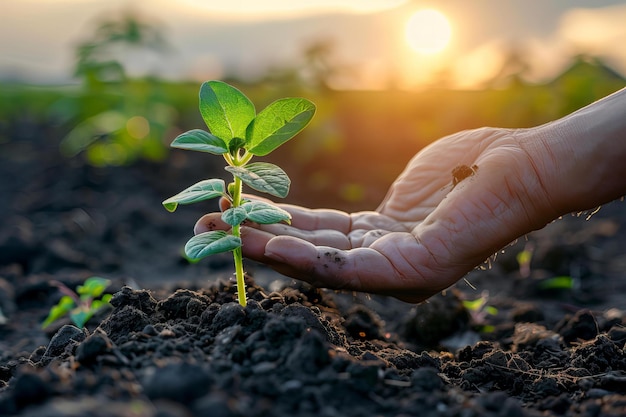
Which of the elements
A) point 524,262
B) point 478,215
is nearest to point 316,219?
point 478,215

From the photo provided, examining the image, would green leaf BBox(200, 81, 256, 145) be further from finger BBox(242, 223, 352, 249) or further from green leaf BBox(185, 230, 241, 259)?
finger BBox(242, 223, 352, 249)

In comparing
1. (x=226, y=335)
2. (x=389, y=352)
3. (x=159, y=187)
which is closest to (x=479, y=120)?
(x=159, y=187)

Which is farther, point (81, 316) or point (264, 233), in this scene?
point (81, 316)

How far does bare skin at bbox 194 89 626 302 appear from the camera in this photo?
8.12 ft

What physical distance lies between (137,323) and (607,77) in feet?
24.4

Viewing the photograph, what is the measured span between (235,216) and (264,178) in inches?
6.2

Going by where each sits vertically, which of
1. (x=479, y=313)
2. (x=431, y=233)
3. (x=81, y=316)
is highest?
(x=431, y=233)

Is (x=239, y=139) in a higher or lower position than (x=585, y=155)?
higher

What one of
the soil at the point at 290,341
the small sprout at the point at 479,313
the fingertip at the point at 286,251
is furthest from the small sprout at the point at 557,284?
the fingertip at the point at 286,251

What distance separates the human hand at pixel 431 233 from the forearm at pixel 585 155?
0.13 feet

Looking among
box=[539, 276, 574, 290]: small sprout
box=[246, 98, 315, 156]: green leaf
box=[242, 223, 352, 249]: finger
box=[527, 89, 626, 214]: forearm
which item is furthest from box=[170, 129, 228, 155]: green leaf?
box=[539, 276, 574, 290]: small sprout

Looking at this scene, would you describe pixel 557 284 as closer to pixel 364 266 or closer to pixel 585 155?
pixel 585 155

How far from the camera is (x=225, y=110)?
7.53 ft

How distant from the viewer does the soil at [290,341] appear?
1616 millimetres
